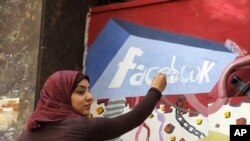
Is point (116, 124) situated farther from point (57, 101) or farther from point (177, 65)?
point (177, 65)

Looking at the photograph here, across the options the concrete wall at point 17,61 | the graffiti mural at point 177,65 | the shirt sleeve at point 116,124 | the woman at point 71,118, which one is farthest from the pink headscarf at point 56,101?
the concrete wall at point 17,61

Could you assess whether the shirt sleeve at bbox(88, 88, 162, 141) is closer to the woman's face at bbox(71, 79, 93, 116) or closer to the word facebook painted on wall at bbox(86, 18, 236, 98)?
the woman's face at bbox(71, 79, 93, 116)

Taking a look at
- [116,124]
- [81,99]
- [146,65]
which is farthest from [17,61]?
[116,124]

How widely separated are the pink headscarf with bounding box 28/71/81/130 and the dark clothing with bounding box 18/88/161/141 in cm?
3

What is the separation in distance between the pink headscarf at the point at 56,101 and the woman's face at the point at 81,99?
0.07 ft

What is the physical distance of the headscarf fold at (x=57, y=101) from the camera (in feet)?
7.02

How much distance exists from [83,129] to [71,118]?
8cm

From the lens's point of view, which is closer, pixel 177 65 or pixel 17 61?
pixel 177 65

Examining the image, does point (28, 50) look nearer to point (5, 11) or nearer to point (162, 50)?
point (5, 11)

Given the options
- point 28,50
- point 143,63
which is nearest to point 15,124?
point 28,50

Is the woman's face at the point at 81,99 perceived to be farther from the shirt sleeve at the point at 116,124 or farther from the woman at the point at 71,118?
the shirt sleeve at the point at 116,124

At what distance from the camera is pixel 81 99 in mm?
2215

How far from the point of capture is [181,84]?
3.77 metres

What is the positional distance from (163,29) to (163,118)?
74 cm
